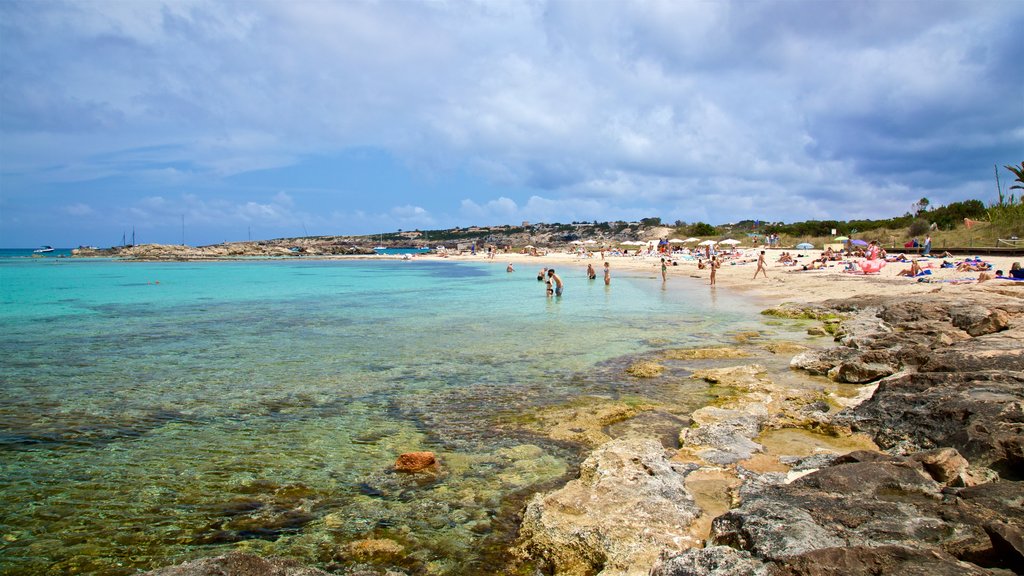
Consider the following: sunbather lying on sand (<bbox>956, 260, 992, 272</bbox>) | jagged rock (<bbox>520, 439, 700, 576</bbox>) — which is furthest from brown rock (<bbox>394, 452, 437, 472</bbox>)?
sunbather lying on sand (<bbox>956, 260, 992, 272</bbox>)

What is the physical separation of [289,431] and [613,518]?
4925 mm

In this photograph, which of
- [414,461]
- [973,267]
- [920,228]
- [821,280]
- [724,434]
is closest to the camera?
[414,461]

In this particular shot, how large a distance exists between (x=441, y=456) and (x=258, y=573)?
3.27 meters

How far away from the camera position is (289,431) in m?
7.50

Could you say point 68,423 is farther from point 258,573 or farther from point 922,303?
point 922,303

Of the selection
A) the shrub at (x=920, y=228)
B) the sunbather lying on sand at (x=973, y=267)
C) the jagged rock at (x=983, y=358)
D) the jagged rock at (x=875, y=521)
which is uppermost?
the shrub at (x=920, y=228)

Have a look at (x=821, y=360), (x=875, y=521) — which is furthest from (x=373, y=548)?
(x=821, y=360)

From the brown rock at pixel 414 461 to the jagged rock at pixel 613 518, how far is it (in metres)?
1.57

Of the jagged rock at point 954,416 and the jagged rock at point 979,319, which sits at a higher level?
the jagged rock at point 979,319

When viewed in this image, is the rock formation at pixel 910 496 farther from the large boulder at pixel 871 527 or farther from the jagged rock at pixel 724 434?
the jagged rock at pixel 724 434

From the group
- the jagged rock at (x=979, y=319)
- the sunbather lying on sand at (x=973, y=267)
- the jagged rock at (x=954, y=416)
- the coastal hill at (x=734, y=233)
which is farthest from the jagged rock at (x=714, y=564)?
the coastal hill at (x=734, y=233)

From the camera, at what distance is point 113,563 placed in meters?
4.37

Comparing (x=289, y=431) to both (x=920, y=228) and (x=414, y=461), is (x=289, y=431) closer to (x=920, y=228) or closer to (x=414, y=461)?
(x=414, y=461)

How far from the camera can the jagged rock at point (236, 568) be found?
330 centimetres
